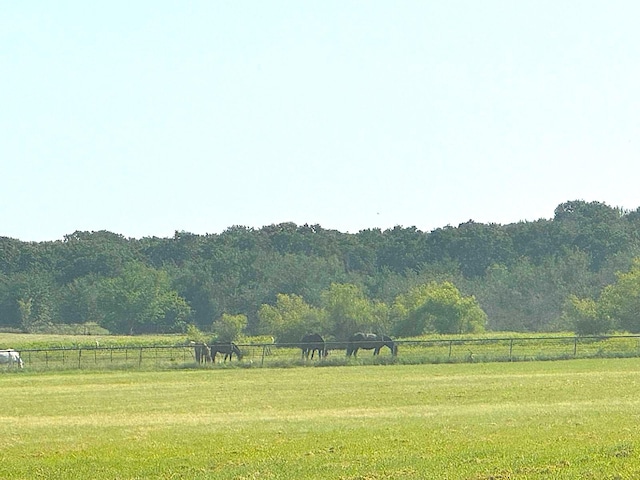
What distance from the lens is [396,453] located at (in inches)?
728

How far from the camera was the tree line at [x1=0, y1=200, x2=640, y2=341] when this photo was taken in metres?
115

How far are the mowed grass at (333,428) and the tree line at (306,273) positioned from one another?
55.4 metres

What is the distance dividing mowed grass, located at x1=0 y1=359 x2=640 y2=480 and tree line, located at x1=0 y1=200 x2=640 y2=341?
5535 cm

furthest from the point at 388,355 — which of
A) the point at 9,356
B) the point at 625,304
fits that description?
the point at 625,304

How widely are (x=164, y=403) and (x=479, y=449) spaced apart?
1493 centimetres

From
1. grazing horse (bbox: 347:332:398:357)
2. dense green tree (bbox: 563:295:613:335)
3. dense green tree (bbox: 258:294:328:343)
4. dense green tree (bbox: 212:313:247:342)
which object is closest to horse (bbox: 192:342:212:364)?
grazing horse (bbox: 347:332:398:357)

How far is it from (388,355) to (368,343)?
5.56 meters

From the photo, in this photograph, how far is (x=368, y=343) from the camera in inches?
2510

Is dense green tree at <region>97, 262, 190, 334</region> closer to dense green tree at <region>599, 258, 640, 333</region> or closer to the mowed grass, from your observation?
dense green tree at <region>599, 258, 640, 333</region>

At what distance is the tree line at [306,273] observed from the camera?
115m

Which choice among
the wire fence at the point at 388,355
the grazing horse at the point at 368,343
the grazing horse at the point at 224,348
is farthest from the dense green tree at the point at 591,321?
the grazing horse at the point at 224,348

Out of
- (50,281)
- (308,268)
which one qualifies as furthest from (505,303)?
(50,281)

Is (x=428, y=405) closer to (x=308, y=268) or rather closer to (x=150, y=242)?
(x=308, y=268)

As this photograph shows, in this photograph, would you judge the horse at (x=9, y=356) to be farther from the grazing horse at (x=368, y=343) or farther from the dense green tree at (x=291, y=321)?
the dense green tree at (x=291, y=321)
